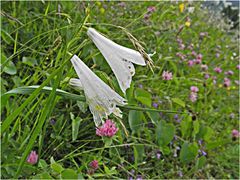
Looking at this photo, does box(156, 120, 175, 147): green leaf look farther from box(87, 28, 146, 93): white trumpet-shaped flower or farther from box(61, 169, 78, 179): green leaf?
box(87, 28, 146, 93): white trumpet-shaped flower

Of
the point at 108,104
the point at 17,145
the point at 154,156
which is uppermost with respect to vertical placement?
the point at 108,104

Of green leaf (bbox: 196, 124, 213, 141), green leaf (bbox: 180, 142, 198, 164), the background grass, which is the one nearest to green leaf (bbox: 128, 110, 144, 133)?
the background grass

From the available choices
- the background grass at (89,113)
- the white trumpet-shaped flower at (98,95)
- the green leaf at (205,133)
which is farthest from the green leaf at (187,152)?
the white trumpet-shaped flower at (98,95)

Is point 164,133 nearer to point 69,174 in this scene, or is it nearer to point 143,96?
point 143,96

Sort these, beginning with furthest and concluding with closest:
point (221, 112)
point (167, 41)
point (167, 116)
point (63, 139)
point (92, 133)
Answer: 1. point (167, 41)
2. point (221, 112)
3. point (167, 116)
4. point (92, 133)
5. point (63, 139)

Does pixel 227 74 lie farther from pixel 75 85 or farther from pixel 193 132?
pixel 75 85

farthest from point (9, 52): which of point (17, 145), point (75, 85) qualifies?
point (75, 85)

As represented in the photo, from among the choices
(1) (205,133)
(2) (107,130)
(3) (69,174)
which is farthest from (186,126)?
(3) (69,174)
